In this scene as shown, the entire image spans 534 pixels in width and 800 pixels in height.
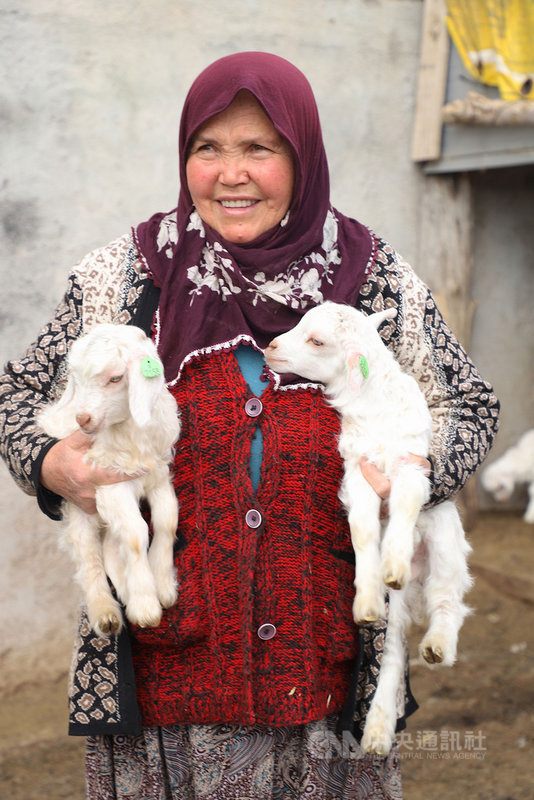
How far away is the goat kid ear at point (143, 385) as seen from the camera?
1.92 metres

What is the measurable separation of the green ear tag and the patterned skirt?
874 millimetres

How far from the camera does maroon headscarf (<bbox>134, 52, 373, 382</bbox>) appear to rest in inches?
84.6

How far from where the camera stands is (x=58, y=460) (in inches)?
82.2

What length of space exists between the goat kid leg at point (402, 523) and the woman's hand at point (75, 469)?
63 centimetres

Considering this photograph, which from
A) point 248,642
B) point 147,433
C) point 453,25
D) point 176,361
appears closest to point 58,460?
point 147,433

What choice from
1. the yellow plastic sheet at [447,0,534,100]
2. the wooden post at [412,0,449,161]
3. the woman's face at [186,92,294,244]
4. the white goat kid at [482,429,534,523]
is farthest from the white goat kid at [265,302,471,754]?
the white goat kid at [482,429,534,523]

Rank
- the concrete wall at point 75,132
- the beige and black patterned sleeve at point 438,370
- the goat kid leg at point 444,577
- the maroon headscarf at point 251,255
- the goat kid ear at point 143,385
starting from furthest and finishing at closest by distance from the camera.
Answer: the concrete wall at point 75,132
the goat kid leg at point 444,577
the beige and black patterned sleeve at point 438,370
the maroon headscarf at point 251,255
the goat kid ear at point 143,385

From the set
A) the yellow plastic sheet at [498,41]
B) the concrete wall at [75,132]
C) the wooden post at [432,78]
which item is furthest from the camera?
the wooden post at [432,78]

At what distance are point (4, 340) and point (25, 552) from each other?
1.05 m

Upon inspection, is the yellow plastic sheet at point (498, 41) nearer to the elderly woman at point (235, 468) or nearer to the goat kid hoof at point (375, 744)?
the elderly woman at point (235, 468)

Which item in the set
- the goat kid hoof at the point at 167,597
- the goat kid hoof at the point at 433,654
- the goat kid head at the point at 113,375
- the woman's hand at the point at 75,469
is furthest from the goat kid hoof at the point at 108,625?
the goat kid hoof at the point at 433,654

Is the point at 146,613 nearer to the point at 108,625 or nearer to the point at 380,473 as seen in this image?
the point at 108,625

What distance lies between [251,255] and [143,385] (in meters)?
0.47

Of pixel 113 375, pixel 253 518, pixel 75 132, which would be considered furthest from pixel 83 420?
pixel 75 132
